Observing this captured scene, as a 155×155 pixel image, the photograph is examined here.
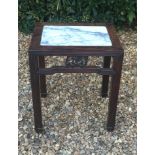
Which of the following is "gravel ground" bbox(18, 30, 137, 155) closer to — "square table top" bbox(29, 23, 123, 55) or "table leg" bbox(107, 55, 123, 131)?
"table leg" bbox(107, 55, 123, 131)

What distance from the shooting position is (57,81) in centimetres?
383

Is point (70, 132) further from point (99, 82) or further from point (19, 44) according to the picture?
point (19, 44)

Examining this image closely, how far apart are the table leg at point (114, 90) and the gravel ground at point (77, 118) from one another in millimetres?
100

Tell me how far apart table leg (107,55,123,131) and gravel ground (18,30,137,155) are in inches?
3.9

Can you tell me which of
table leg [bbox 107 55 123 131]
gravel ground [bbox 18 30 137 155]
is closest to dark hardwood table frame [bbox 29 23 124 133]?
table leg [bbox 107 55 123 131]

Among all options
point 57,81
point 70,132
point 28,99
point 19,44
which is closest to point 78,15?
point 19,44

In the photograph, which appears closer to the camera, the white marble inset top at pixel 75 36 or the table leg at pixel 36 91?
the table leg at pixel 36 91

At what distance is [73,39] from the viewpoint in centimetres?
291

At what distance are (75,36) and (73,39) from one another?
2.7 inches

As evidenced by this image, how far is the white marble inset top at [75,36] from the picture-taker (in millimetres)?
2836

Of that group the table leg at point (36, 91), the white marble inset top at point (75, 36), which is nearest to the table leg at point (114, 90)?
the white marble inset top at point (75, 36)

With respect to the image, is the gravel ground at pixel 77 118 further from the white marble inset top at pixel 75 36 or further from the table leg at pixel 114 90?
the white marble inset top at pixel 75 36

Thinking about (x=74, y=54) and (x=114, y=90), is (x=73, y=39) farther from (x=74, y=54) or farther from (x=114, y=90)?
(x=114, y=90)

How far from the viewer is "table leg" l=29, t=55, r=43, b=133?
8.95 ft
